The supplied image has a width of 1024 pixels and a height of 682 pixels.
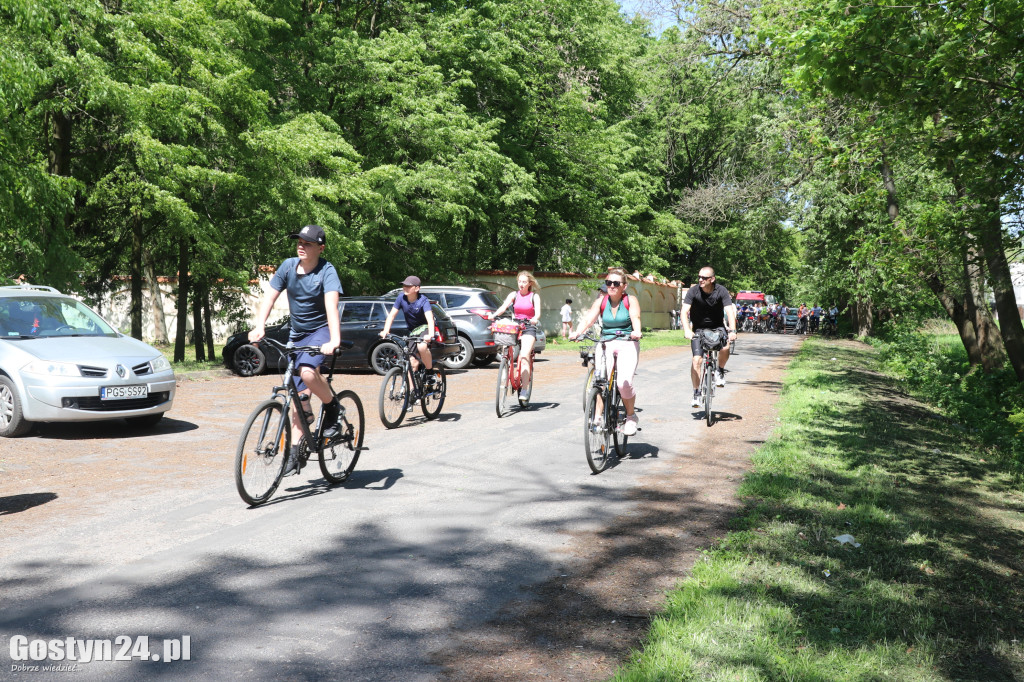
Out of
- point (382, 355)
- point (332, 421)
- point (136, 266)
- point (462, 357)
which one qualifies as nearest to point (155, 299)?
point (136, 266)

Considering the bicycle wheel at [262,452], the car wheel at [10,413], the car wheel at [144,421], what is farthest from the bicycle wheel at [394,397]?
the car wheel at [10,413]

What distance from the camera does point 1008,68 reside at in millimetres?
8805

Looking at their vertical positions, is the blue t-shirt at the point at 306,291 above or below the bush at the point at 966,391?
above

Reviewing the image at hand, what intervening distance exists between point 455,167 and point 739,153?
567 inches

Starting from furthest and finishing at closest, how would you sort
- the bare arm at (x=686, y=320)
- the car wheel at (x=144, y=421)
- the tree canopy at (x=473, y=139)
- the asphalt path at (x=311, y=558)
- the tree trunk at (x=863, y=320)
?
the tree trunk at (x=863, y=320), the bare arm at (x=686, y=320), the car wheel at (x=144, y=421), the tree canopy at (x=473, y=139), the asphalt path at (x=311, y=558)

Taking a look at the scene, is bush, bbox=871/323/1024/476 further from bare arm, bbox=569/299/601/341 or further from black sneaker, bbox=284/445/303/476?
black sneaker, bbox=284/445/303/476

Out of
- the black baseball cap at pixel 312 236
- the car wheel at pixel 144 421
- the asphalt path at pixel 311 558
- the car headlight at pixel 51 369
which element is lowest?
the asphalt path at pixel 311 558

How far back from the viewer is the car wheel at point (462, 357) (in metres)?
19.3

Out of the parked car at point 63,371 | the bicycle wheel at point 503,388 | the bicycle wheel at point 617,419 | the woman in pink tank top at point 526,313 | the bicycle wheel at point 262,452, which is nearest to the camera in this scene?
the bicycle wheel at point 262,452

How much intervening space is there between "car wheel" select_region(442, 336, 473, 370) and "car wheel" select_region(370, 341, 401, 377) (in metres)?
2.16

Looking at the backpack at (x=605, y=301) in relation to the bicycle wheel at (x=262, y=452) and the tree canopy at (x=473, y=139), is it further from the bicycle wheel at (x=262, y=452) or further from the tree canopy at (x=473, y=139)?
the bicycle wheel at (x=262, y=452)

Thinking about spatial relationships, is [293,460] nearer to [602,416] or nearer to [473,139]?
[602,416]

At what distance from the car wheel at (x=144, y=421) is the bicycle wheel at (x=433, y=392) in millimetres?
3301

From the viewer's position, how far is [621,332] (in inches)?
320
